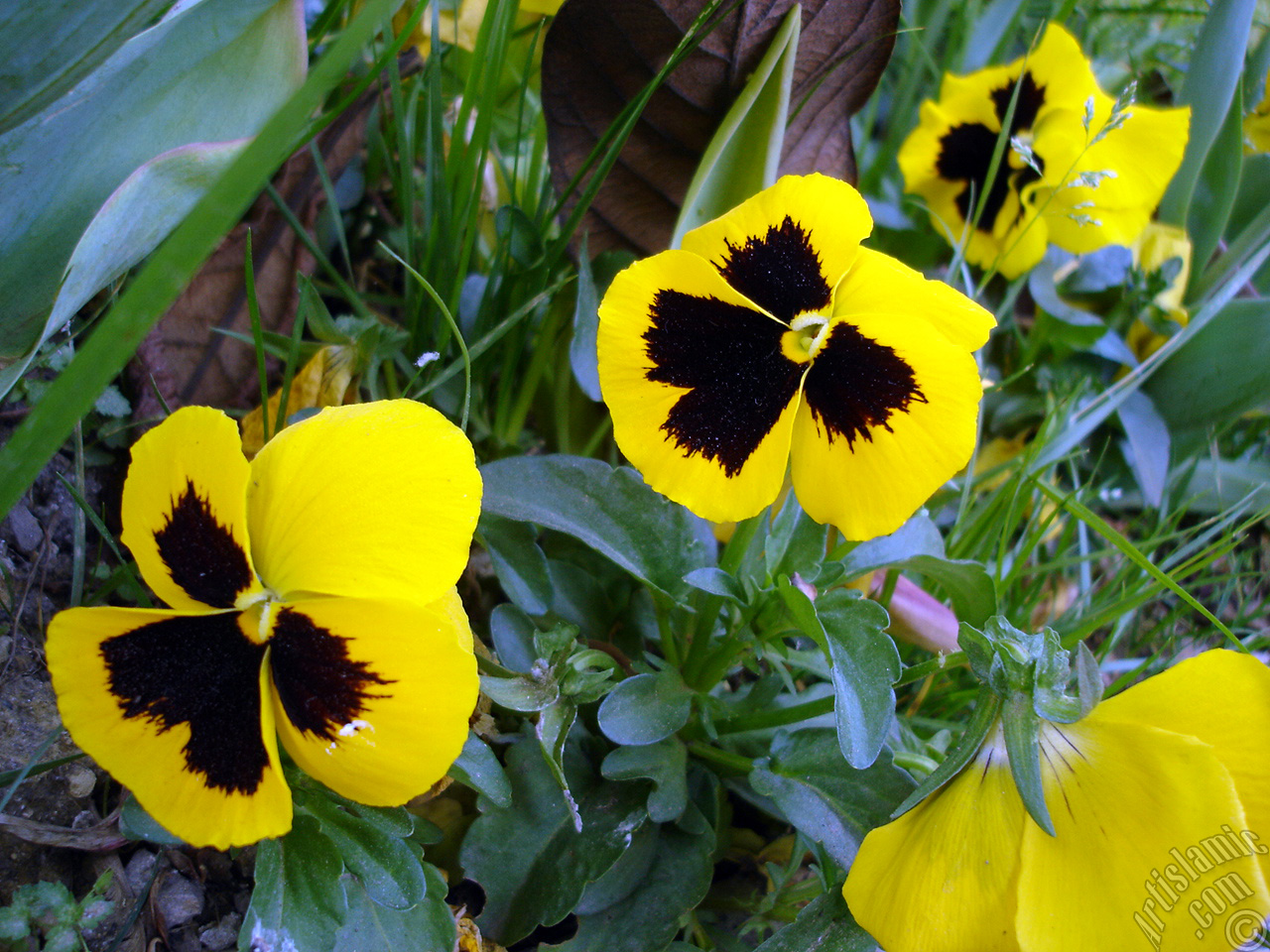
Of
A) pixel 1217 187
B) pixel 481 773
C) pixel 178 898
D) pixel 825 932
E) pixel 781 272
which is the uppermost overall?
pixel 781 272

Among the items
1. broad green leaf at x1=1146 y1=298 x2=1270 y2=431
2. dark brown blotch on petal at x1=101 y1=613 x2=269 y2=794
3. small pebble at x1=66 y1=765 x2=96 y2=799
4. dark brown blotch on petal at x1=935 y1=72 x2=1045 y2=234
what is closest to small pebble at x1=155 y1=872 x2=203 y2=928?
small pebble at x1=66 y1=765 x2=96 y2=799

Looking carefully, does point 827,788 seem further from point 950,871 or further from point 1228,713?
point 1228,713

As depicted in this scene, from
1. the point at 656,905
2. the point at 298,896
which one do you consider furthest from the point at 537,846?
the point at 298,896

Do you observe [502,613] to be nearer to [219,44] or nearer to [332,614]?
[332,614]

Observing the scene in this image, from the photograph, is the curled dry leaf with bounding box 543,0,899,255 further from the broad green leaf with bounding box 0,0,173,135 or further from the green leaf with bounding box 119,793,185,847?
the green leaf with bounding box 119,793,185,847

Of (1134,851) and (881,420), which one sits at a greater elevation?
(881,420)

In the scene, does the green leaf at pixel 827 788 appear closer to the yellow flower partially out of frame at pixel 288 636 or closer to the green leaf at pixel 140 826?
the yellow flower partially out of frame at pixel 288 636
